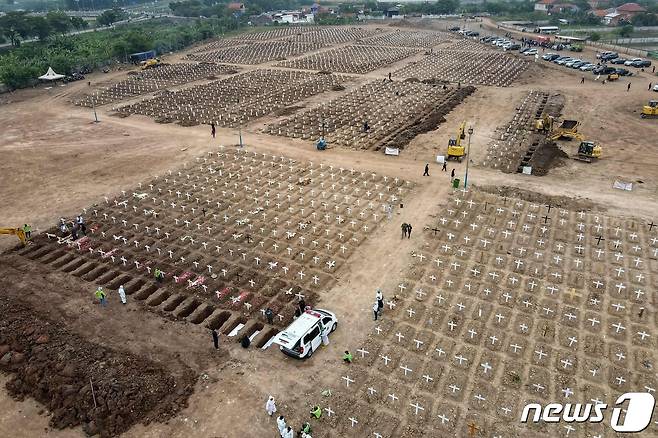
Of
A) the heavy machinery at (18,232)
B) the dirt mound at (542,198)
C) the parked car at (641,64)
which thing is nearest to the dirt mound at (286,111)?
the dirt mound at (542,198)

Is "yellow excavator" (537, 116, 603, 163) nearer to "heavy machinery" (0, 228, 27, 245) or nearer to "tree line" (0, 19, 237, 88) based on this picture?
"heavy machinery" (0, 228, 27, 245)

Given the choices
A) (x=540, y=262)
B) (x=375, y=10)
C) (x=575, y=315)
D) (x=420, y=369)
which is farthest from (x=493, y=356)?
(x=375, y=10)

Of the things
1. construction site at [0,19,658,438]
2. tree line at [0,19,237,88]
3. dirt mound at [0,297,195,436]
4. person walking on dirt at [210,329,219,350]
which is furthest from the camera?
tree line at [0,19,237,88]

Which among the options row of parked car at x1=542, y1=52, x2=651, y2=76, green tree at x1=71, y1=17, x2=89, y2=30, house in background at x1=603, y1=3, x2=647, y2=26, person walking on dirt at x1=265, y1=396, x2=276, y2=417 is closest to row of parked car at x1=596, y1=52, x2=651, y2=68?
row of parked car at x1=542, y1=52, x2=651, y2=76

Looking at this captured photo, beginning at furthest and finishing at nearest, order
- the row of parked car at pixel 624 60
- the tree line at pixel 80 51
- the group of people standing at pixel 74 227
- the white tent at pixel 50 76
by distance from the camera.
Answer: the row of parked car at pixel 624 60, the white tent at pixel 50 76, the tree line at pixel 80 51, the group of people standing at pixel 74 227

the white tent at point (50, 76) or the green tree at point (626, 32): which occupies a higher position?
the green tree at point (626, 32)

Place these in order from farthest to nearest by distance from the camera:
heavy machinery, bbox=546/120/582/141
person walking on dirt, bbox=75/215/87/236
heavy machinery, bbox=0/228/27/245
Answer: heavy machinery, bbox=546/120/582/141 → person walking on dirt, bbox=75/215/87/236 → heavy machinery, bbox=0/228/27/245

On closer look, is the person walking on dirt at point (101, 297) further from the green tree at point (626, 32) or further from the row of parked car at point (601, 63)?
the green tree at point (626, 32)
